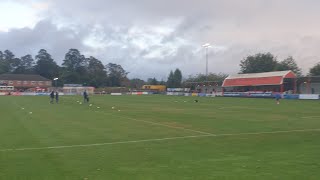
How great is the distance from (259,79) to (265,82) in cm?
375

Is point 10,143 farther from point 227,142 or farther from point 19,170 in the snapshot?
point 227,142

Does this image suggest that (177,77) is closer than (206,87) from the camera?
No

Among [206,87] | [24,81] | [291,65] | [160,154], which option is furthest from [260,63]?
[160,154]

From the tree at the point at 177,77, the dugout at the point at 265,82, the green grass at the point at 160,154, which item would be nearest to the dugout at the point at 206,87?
the dugout at the point at 265,82

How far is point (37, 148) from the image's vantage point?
15891 millimetres

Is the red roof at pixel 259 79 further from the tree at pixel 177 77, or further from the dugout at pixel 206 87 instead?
the tree at pixel 177 77

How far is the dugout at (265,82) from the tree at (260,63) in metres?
39.9

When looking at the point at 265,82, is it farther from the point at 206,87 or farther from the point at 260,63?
the point at 260,63

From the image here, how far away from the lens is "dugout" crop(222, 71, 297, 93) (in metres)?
96.9

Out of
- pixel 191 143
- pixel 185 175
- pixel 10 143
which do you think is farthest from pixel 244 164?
pixel 10 143

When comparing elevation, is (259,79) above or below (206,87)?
above

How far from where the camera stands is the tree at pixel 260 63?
155000mm

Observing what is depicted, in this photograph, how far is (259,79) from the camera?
105125mm

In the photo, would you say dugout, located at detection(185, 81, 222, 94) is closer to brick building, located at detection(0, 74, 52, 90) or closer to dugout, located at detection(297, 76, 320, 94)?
dugout, located at detection(297, 76, 320, 94)
